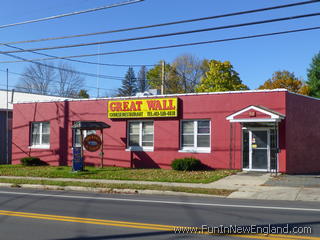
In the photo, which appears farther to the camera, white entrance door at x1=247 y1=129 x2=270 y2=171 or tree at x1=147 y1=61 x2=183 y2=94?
tree at x1=147 y1=61 x2=183 y2=94

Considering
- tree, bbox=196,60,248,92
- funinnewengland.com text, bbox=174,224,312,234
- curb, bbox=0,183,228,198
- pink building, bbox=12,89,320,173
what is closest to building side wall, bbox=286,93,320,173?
pink building, bbox=12,89,320,173

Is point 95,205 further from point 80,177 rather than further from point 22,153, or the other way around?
point 22,153

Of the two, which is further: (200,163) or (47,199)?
(200,163)

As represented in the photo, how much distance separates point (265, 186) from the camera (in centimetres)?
1473

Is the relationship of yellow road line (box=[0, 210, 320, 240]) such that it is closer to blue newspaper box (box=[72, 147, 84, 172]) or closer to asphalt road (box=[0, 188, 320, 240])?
asphalt road (box=[0, 188, 320, 240])

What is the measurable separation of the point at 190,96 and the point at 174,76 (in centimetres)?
3740

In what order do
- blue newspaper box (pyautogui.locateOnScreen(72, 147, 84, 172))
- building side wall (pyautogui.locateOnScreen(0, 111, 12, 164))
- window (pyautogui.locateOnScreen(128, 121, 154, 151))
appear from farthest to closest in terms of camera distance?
building side wall (pyautogui.locateOnScreen(0, 111, 12, 164)) < window (pyautogui.locateOnScreen(128, 121, 154, 151)) < blue newspaper box (pyautogui.locateOnScreen(72, 147, 84, 172))

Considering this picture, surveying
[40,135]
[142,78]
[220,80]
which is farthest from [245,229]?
[142,78]

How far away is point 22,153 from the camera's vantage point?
26.7 m

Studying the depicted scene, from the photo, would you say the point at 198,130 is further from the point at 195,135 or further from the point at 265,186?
the point at 265,186

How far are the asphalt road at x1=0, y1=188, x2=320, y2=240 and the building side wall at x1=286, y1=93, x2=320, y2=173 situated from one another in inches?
338

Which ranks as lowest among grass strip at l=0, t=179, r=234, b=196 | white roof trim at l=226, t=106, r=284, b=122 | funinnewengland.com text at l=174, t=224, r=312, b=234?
grass strip at l=0, t=179, r=234, b=196

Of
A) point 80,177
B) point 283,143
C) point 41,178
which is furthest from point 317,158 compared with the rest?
point 41,178

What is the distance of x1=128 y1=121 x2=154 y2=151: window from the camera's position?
22.7 m
